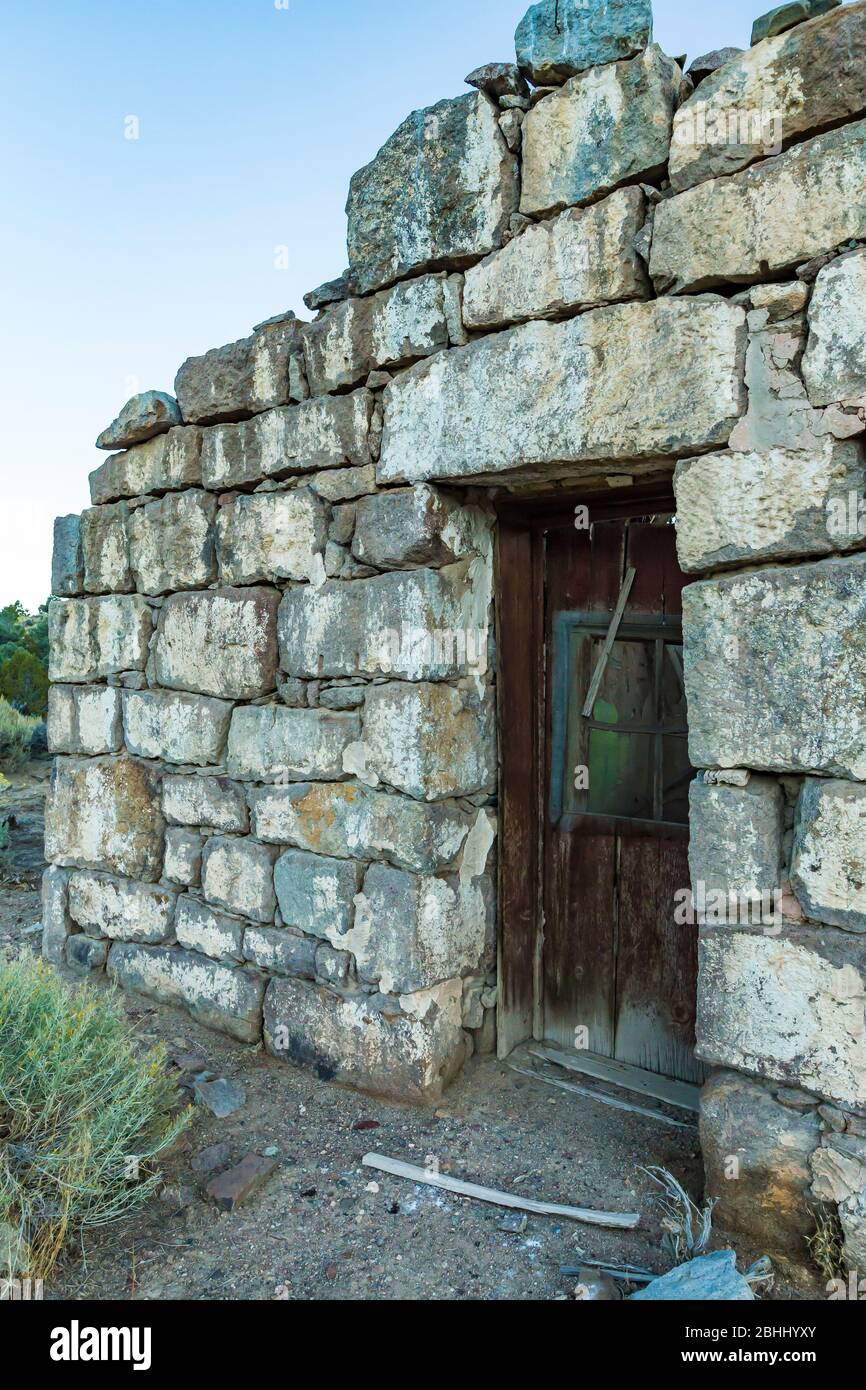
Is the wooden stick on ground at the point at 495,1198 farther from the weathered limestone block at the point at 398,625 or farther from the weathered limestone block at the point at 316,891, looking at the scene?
the weathered limestone block at the point at 398,625

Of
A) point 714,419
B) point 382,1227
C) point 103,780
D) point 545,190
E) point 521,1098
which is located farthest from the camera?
point 103,780

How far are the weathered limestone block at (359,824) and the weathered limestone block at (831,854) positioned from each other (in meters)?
1.15

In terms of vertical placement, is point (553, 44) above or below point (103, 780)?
above

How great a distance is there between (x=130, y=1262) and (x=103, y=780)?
7.02 feet

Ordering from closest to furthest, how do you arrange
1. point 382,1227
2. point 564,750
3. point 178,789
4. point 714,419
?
point 714,419 → point 382,1227 → point 564,750 → point 178,789

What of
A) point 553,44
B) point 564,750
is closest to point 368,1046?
point 564,750

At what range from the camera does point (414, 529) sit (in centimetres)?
291

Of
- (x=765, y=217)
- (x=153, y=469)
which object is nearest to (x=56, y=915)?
(x=153, y=469)

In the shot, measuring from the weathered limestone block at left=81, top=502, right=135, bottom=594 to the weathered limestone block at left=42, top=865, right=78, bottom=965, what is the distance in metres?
1.35

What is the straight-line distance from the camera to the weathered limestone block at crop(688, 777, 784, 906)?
7.29ft

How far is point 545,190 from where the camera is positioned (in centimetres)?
263

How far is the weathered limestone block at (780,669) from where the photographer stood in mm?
2082

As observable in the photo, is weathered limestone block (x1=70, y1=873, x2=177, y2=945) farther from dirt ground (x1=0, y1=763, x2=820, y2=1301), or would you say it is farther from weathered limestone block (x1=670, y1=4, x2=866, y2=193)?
weathered limestone block (x1=670, y1=4, x2=866, y2=193)

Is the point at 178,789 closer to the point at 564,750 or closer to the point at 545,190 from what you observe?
the point at 564,750
